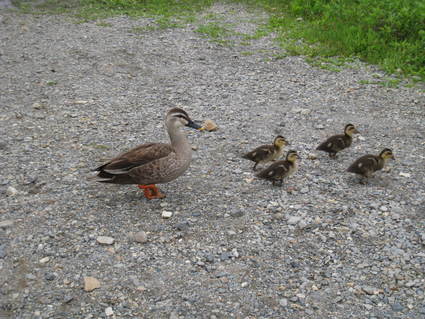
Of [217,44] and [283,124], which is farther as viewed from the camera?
[217,44]

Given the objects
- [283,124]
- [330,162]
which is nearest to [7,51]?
[283,124]

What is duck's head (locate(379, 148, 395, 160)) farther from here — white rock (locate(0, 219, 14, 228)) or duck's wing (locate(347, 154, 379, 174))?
white rock (locate(0, 219, 14, 228))

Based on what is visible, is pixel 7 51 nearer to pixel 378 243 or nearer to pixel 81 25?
pixel 81 25

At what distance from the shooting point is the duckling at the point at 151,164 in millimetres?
5805

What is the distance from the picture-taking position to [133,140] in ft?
25.5

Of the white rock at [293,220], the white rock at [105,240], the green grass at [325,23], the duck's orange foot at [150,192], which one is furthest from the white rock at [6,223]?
the green grass at [325,23]

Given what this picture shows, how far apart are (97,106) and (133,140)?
175cm

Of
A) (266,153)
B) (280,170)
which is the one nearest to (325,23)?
Result: (266,153)

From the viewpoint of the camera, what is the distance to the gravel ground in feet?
15.0

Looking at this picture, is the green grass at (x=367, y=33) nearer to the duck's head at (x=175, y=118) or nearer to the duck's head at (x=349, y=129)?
the duck's head at (x=349, y=129)

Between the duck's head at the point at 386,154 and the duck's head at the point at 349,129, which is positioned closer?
the duck's head at the point at 386,154

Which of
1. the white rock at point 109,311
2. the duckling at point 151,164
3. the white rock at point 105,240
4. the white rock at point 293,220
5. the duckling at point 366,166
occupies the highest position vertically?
the duckling at point 151,164

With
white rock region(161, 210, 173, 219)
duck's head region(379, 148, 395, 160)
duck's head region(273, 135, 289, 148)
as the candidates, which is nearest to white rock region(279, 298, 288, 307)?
white rock region(161, 210, 173, 219)

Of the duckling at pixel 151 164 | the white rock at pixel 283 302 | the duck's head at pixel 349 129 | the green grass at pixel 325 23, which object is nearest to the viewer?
the white rock at pixel 283 302
